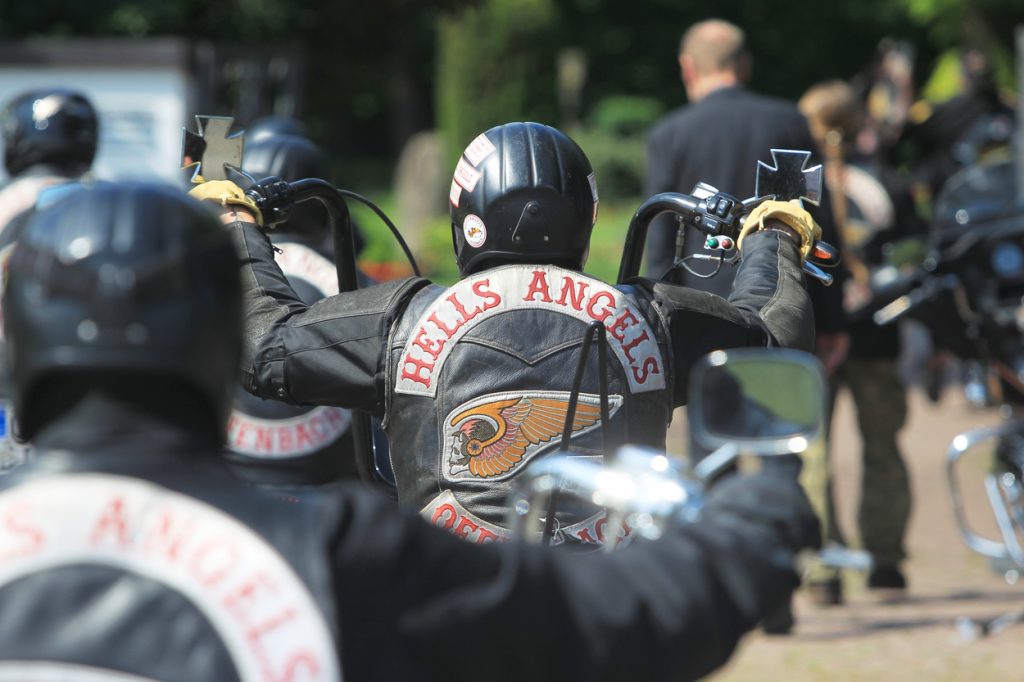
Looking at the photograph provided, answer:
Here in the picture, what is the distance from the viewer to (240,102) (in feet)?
38.2

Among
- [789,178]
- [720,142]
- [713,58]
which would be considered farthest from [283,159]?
[713,58]

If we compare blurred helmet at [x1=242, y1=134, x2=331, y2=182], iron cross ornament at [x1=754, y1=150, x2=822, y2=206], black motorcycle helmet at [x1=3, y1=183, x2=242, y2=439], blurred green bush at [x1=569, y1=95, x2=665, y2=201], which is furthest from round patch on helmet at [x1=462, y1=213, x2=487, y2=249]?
blurred green bush at [x1=569, y1=95, x2=665, y2=201]

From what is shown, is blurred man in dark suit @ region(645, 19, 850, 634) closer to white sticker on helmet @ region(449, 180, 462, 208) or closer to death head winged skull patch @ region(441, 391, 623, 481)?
white sticker on helmet @ region(449, 180, 462, 208)

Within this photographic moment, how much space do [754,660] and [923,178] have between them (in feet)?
23.0

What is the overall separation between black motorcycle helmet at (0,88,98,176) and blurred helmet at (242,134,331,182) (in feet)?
2.07

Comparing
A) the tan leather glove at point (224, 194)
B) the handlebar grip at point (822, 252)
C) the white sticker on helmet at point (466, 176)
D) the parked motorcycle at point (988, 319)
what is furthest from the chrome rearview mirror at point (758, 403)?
the parked motorcycle at point (988, 319)

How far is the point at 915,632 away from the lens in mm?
6512

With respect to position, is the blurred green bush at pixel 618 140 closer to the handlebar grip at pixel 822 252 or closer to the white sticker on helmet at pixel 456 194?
the handlebar grip at pixel 822 252

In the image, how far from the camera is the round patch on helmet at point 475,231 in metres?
3.30

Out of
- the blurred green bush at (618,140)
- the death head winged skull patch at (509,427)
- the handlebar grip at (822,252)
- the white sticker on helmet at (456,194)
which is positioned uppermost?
the white sticker on helmet at (456,194)

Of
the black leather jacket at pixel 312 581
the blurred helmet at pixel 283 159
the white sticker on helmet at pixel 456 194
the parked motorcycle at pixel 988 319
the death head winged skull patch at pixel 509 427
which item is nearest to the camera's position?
the black leather jacket at pixel 312 581

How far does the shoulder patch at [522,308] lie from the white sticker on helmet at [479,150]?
286mm

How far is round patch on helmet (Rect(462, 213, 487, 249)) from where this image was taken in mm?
3303

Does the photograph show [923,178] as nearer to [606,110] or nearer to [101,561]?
[101,561]
